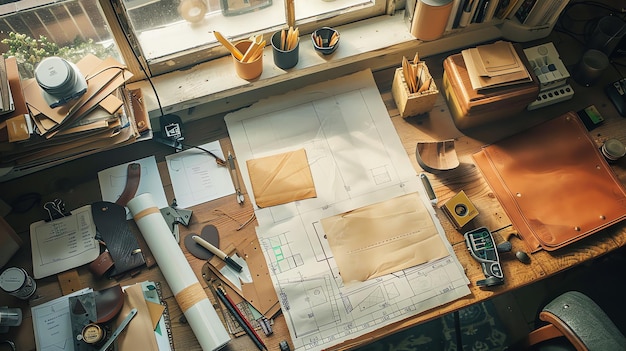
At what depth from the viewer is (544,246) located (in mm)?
1329

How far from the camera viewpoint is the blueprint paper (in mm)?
1259

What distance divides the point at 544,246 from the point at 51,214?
1.30 m

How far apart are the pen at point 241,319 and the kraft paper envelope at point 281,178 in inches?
10.1

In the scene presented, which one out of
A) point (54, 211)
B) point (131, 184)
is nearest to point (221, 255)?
point (131, 184)

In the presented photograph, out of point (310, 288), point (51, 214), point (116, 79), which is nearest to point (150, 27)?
point (116, 79)

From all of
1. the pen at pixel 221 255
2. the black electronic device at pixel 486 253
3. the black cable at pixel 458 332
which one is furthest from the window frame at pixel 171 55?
the black cable at pixel 458 332

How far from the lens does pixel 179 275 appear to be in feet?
4.12

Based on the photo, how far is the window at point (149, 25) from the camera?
4.08 feet

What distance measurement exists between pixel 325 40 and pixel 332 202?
19.2 inches

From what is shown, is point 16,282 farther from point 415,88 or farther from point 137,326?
point 415,88

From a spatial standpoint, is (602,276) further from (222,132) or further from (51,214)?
(51,214)

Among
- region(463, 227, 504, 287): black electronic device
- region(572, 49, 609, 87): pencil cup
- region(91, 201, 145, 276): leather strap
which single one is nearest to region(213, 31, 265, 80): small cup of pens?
region(91, 201, 145, 276): leather strap

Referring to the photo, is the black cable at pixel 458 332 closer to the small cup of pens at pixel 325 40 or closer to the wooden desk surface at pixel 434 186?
the wooden desk surface at pixel 434 186

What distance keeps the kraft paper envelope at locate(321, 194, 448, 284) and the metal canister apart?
2.44 ft
